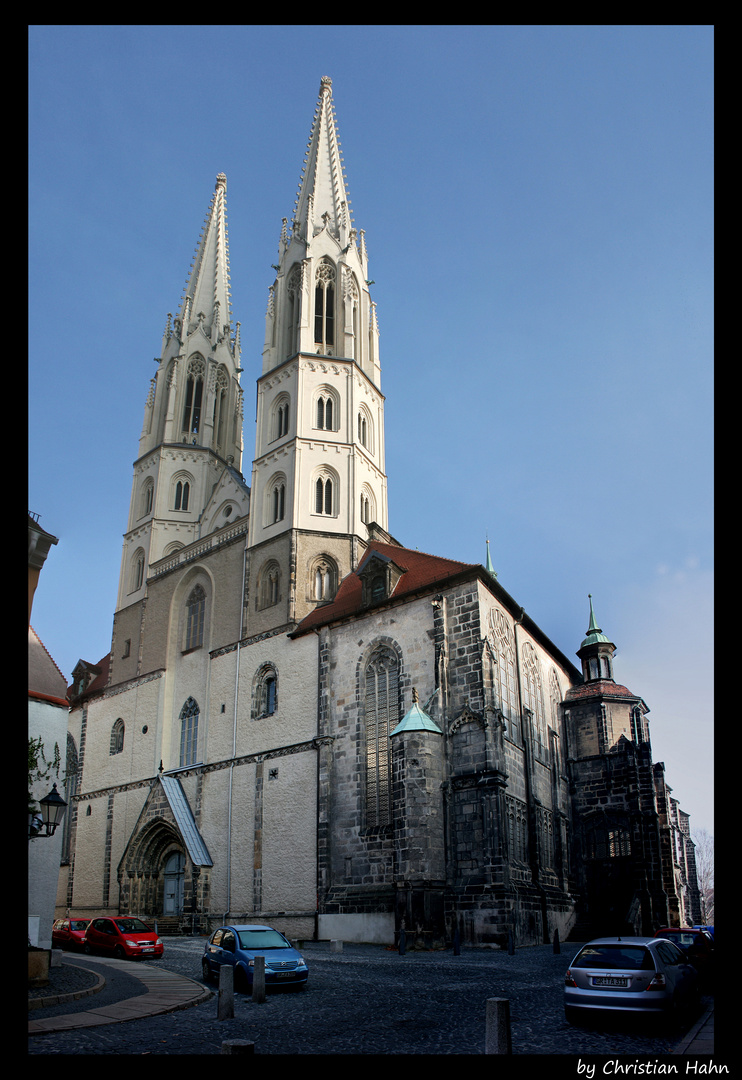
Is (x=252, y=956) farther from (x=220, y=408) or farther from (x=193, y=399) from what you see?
(x=220, y=408)

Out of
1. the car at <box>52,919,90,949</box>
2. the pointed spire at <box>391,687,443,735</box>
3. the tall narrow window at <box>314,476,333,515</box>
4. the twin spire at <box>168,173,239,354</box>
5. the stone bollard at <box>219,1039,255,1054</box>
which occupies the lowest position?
the car at <box>52,919,90,949</box>

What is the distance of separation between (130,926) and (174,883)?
9.93 meters

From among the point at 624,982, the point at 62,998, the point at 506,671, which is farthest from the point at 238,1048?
the point at 506,671

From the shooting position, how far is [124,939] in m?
21.3

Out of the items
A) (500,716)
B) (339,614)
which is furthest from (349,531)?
(500,716)

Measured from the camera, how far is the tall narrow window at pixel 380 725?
26.3 meters

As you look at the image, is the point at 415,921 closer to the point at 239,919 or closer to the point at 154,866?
the point at 239,919

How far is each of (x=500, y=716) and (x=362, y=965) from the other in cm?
892

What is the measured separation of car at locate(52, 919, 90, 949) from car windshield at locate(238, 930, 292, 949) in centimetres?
1247

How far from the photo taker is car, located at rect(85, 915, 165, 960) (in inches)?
829

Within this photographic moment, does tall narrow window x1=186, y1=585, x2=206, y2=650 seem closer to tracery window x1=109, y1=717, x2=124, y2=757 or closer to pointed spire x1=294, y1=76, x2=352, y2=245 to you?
tracery window x1=109, y1=717, x2=124, y2=757

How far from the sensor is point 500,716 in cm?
2502

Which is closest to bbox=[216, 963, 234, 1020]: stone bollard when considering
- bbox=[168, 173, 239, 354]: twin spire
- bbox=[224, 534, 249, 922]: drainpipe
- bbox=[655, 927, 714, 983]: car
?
bbox=[655, 927, 714, 983]: car

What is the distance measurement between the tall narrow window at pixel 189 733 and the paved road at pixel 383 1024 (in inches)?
678
